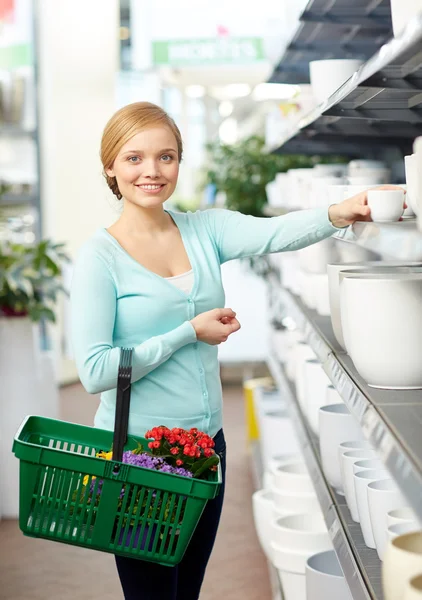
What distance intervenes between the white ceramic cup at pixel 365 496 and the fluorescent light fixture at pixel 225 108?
→ 16.8 metres

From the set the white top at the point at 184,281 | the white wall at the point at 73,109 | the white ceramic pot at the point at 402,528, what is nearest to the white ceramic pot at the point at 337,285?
the white top at the point at 184,281

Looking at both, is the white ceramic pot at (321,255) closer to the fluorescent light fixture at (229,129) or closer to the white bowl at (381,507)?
the white bowl at (381,507)

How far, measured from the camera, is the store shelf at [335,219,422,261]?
1.56 metres

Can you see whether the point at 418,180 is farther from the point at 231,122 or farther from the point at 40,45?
the point at 231,122

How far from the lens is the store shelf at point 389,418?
4.60ft

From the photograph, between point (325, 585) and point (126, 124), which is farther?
point (325, 585)

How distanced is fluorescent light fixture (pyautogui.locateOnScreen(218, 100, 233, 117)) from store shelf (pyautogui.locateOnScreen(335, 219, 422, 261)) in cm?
1698

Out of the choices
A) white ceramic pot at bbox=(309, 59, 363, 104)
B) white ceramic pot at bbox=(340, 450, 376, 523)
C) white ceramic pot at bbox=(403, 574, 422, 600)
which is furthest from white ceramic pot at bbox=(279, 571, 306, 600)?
white ceramic pot at bbox=(403, 574, 422, 600)

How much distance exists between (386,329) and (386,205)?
1.05ft

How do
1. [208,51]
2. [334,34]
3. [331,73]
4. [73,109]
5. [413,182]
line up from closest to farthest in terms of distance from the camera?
1. [413,182]
2. [331,73]
3. [334,34]
4. [208,51]
5. [73,109]

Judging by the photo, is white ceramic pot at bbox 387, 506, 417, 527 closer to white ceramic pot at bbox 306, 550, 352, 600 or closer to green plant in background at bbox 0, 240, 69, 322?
white ceramic pot at bbox 306, 550, 352, 600

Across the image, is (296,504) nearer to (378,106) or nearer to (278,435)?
(278,435)

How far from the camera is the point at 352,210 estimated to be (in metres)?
2.23

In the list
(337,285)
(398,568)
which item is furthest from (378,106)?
(398,568)
